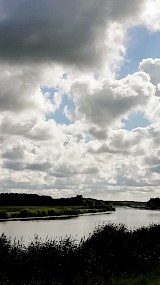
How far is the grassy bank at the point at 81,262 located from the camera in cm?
1898

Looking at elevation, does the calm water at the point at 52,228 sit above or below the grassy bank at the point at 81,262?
above

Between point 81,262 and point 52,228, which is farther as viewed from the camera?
point 52,228

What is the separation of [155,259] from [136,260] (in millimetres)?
1828

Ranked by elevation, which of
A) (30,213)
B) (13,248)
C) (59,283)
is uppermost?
(30,213)

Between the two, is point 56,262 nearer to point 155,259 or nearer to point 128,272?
point 128,272

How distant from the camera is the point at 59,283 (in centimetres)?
1866

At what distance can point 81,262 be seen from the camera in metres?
20.4

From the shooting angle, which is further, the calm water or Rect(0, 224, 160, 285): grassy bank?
the calm water

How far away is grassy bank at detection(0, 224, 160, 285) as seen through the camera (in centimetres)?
1898

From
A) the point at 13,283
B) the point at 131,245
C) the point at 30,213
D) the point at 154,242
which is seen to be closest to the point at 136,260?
the point at 131,245

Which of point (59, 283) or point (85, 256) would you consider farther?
→ point (85, 256)

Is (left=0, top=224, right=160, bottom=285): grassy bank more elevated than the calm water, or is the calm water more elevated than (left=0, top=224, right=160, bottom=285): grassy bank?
the calm water

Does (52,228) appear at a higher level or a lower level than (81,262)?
higher

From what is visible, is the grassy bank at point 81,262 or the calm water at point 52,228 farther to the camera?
the calm water at point 52,228
